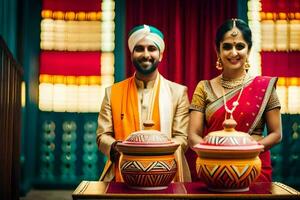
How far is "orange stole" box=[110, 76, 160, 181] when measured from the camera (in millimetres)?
2658

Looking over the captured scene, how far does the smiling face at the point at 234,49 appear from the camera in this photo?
92.0 inches

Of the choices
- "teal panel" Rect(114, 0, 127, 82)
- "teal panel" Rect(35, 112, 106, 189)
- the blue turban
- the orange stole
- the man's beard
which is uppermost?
"teal panel" Rect(114, 0, 127, 82)

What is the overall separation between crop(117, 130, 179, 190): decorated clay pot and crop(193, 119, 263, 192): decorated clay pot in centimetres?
12

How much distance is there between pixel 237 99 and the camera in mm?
2418

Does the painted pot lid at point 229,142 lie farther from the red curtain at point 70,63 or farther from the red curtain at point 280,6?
the red curtain at point 280,6

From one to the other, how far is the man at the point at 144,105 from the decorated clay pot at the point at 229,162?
854 mm

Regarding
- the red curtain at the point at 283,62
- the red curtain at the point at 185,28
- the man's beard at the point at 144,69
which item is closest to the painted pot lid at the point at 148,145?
the man's beard at the point at 144,69

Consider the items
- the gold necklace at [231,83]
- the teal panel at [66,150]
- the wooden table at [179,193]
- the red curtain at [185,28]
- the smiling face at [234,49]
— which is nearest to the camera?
the wooden table at [179,193]

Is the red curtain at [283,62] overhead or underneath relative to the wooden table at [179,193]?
overhead

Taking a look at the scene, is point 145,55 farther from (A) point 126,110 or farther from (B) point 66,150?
(B) point 66,150

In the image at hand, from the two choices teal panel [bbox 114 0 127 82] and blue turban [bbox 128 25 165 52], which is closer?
blue turban [bbox 128 25 165 52]

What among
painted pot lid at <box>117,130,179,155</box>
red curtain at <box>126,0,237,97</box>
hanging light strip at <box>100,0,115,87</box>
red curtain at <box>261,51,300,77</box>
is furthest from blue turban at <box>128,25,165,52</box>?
red curtain at <box>261,51,300,77</box>

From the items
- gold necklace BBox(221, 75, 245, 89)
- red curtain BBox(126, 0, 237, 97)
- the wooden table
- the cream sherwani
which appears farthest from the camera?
red curtain BBox(126, 0, 237, 97)

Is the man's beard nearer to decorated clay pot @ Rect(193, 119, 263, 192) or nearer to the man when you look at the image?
the man
